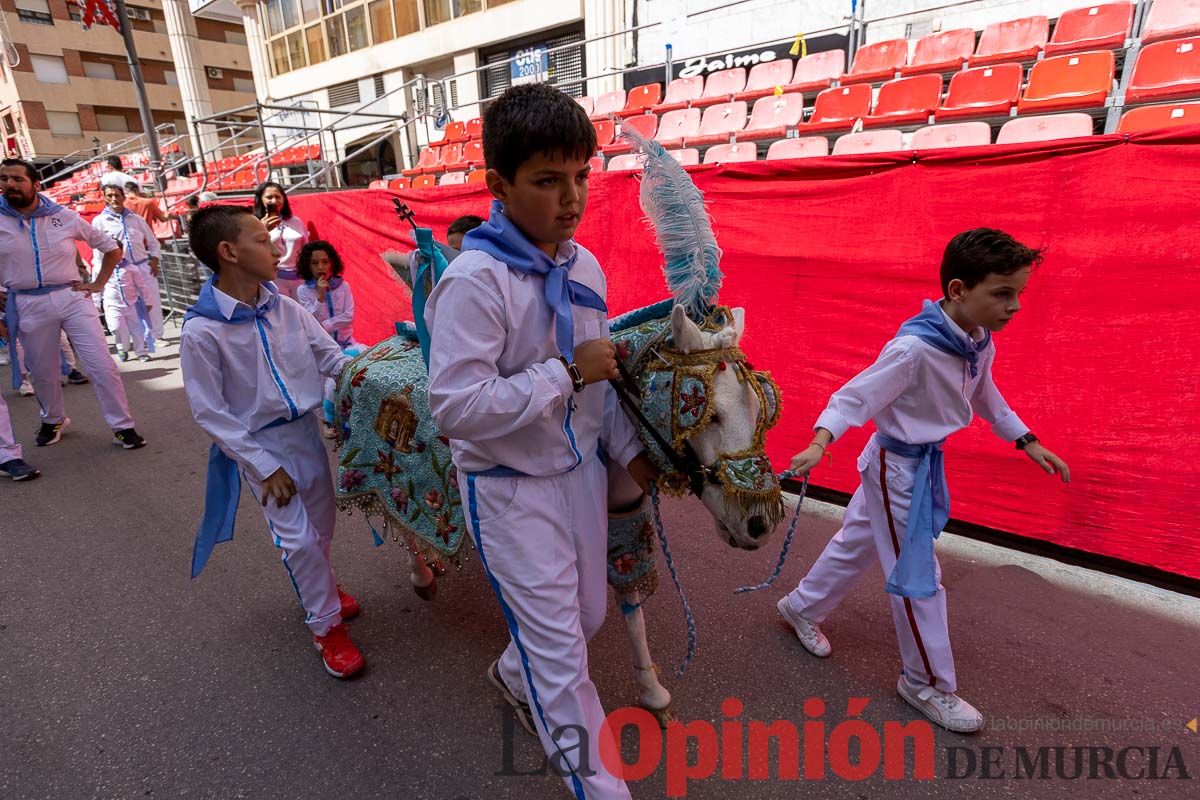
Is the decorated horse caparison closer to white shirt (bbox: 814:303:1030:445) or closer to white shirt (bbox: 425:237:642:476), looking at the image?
white shirt (bbox: 425:237:642:476)

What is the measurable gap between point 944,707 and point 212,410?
9.23 feet

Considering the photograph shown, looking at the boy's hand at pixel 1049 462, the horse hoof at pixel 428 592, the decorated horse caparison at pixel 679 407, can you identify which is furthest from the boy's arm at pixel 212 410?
the boy's hand at pixel 1049 462

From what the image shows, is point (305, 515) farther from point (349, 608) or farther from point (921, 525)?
point (921, 525)

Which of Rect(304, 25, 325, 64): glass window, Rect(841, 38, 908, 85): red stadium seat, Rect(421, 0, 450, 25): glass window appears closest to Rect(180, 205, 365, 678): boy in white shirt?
Rect(841, 38, 908, 85): red stadium seat

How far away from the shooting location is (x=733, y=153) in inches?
291

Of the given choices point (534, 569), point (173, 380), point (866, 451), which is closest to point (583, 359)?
point (534, 569)

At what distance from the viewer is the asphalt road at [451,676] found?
6.52 feet

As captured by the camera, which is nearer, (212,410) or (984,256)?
(984,256)

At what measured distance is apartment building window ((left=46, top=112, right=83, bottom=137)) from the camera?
30.8 meters

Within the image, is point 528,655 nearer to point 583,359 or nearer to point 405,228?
point 583,359

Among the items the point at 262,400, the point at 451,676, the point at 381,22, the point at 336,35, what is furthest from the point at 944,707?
the point at 336,35

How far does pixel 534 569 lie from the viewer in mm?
1529

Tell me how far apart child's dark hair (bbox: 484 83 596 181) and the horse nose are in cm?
93

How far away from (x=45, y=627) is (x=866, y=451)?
3674 mm
